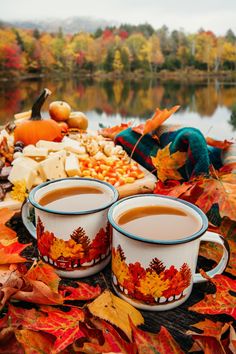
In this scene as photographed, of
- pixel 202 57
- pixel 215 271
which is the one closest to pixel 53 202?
pixel 215 271

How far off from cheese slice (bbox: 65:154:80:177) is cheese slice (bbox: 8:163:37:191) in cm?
6

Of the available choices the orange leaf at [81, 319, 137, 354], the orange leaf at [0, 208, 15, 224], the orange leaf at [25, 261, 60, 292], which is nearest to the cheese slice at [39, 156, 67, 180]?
the orange leaf at [0, 208, 15, 224]

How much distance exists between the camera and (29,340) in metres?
0.29

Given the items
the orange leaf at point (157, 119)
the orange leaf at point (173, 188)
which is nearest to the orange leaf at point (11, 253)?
the orange leaf at point (173, 188)

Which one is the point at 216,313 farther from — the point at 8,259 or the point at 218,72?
the point at 218,72

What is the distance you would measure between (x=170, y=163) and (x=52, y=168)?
0.20 metres

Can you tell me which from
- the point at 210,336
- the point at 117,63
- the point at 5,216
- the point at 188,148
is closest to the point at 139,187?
the point at 188,148

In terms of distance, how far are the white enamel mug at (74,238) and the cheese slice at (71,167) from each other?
0.21m

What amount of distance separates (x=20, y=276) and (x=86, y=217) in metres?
0.09

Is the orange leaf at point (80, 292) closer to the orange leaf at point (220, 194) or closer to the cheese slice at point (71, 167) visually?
the orange leaf at point (220, 194)

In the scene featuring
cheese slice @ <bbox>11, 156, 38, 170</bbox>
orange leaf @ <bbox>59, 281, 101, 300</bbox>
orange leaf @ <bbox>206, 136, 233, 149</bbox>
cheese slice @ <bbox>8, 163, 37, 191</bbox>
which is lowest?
orange leaf @ <bbox>59, 281, 101, 300</bbox>

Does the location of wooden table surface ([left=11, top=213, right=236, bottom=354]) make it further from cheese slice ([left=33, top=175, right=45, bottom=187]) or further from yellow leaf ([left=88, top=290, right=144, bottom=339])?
cheese slice ([left=33, top=175, right=45, bottom=187])

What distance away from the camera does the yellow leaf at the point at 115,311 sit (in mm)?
310

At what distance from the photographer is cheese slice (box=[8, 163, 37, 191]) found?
57 cm
